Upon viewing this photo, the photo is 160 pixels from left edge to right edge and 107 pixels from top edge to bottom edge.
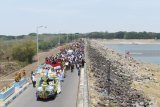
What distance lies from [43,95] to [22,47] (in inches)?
2507

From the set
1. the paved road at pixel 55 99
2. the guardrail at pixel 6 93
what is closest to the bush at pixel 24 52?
the paved road at pixel 55 99

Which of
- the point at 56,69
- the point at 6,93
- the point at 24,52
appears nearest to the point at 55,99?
the point at 6,93

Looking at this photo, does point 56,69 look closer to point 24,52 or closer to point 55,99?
point 55,99

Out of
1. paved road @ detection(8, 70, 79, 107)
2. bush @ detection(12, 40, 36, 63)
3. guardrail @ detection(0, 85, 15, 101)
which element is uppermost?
guardrail @ detection(0, 85, 15, 101)

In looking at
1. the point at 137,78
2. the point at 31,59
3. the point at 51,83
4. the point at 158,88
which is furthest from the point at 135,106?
the point at 31,59

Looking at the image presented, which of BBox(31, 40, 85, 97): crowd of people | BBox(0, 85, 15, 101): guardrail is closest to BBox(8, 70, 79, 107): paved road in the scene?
BBox(0, 85, 15, 101): guardrail

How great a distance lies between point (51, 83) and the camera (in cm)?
2672

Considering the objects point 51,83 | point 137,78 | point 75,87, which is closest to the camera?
point 51,83

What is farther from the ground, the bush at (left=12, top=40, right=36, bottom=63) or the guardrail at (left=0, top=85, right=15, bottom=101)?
the guardrail at (left=0, top=85, right=15, bottom=101)

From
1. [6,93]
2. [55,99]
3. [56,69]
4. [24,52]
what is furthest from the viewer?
[24,52]

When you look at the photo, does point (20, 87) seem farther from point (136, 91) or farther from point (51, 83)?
point (136, 91)

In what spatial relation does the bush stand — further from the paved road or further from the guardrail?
the guardrail

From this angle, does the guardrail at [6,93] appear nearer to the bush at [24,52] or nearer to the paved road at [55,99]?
the paved road at [55,99]

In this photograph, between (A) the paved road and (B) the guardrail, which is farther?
(B) the guardrail
